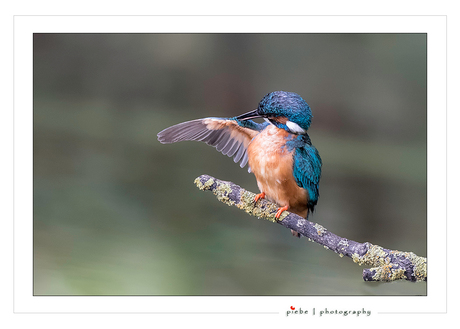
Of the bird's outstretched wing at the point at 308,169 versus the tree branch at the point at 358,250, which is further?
the bird's outstretched wing at the point at 308,169

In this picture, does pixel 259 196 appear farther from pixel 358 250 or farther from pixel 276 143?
pixel 358 250

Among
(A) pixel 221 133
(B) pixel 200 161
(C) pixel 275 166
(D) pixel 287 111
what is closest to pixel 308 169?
(C) pixel 275 166

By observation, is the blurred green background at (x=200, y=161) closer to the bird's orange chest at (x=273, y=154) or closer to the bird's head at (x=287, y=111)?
the bird's orange chest at (x=273, y=154)

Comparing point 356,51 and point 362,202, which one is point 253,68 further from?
point 362,202

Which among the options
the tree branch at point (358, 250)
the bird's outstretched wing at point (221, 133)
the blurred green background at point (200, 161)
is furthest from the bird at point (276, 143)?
the blurred green background at point (200, 161)

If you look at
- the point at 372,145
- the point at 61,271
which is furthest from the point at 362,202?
the point at 61,271

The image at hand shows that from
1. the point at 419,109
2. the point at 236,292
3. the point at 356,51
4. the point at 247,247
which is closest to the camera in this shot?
the point at 236,292
